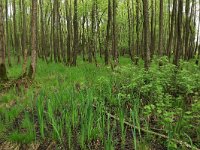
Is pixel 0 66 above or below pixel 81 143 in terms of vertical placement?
above

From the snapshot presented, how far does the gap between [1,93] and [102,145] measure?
543 centimetres

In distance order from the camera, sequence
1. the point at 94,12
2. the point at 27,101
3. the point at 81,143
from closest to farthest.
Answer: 1. the point at 81,143
2. the point at 27,101
3. the point at 94,12

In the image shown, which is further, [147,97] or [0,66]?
[0,66]

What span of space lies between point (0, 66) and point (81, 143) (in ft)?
22.2

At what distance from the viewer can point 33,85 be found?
8.80 meters

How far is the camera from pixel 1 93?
8.03 m

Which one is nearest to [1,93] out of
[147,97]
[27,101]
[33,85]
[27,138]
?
[33,85]

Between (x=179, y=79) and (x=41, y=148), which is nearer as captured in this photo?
(x=41, y=148)

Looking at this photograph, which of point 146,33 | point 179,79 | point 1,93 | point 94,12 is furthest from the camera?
point 94,12

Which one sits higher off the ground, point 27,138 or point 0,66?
point 0,66

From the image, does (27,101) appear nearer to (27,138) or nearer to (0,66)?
(27,138)

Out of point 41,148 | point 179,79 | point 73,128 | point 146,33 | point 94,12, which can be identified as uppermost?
point 94,12

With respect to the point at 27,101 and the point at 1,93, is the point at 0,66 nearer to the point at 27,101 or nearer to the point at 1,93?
the point at 1,93

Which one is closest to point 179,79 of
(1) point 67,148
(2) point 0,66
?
(1) point 67,148
